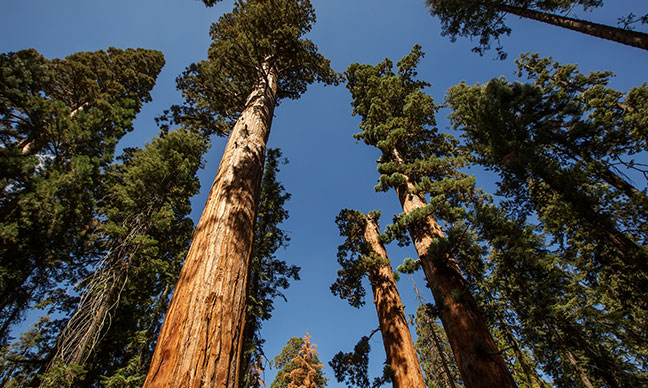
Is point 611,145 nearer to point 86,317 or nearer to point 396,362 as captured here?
point 396,362

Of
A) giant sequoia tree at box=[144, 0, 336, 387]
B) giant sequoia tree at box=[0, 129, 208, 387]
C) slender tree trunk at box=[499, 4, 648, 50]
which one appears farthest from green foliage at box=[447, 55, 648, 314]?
giant sequoia tree at box=[0, 129, 208, 387]

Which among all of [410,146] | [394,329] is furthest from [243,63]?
[394,329]

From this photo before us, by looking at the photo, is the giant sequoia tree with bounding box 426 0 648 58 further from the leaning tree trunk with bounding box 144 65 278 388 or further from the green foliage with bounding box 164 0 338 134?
the leaning tree trunk with bounding box 144 65 278 388

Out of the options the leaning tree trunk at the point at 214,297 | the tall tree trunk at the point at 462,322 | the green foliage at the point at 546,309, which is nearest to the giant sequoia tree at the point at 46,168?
the leaning tree trunk at the point at 214,297

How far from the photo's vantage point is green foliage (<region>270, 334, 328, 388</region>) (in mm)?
18263

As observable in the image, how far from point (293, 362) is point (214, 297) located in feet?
73.7

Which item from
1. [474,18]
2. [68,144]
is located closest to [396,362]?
[474,18]

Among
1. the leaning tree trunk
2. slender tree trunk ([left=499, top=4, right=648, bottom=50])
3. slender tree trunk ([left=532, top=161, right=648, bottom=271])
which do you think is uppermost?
slender tree trunk ([left=499, top=4, right=648, bottom=50])

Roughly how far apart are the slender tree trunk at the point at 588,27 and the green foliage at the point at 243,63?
6.41m

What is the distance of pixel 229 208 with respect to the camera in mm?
2602

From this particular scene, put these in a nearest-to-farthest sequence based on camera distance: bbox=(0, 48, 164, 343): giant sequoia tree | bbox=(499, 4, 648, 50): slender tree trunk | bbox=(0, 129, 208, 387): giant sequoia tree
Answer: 1. bbox=(499, 4, 648, 50): slender tree trunk
2. bbox=(0, 129, 208, 387): giant sequoia tree
3. bbox=(0, 48, 164, 343): giant sequoia tree

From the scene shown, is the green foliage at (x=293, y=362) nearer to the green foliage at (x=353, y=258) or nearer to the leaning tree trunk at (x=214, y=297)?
the green foliage at (x=353, y=258)

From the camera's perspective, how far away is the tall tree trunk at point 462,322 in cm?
345

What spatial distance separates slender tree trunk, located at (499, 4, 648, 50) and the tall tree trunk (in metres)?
5.49
